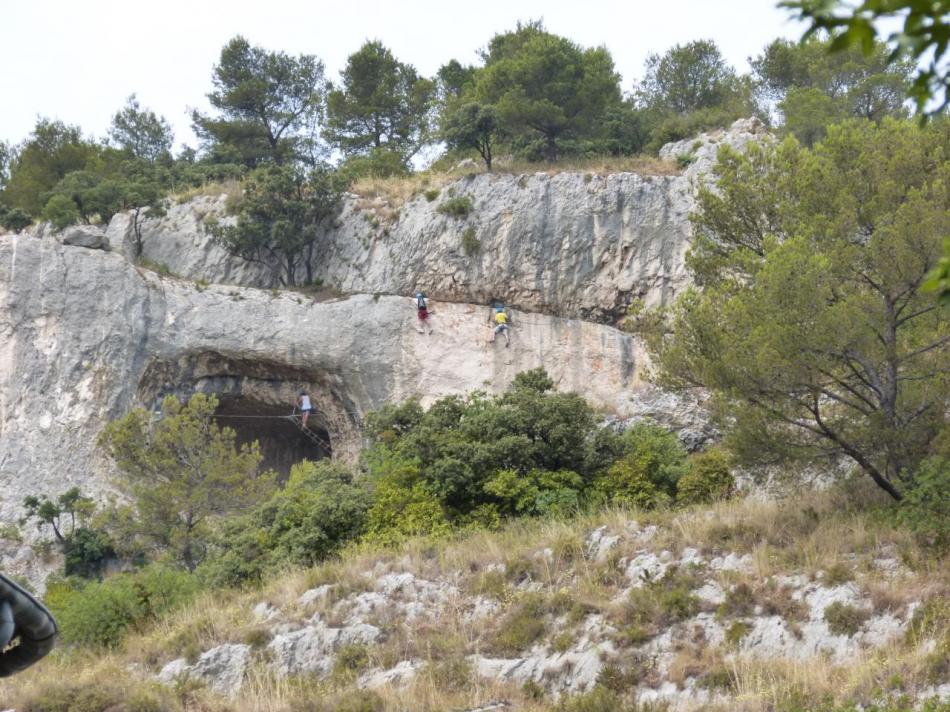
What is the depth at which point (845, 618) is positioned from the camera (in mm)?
12688

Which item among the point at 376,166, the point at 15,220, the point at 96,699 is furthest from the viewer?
the point at 376,166

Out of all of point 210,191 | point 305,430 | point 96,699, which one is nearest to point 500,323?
point 305,430

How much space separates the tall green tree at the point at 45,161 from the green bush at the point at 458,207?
18.4 metres

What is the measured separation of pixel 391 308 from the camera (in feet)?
107

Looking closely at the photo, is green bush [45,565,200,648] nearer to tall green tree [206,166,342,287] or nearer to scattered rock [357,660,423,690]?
scattered rock [357,660,423,690]

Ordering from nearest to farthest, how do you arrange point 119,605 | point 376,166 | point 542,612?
point 542,612
point 119,605
point 376,166

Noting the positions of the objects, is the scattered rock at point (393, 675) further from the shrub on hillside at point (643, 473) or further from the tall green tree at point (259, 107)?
the tall green tree at point (259, 107)

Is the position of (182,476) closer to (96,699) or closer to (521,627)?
(96,699)

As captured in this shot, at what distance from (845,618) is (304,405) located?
70.5 feet

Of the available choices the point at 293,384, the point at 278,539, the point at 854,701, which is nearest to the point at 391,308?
the point at 293,384

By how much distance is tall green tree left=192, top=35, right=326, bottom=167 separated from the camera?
48.2 m

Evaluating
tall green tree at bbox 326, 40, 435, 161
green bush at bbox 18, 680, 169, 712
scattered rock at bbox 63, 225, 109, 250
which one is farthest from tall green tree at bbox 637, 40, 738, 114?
green bush at bbox 18, 680, 169, 712

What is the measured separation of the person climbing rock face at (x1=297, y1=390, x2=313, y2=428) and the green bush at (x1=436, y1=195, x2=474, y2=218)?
7171 mm

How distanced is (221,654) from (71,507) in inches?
539
